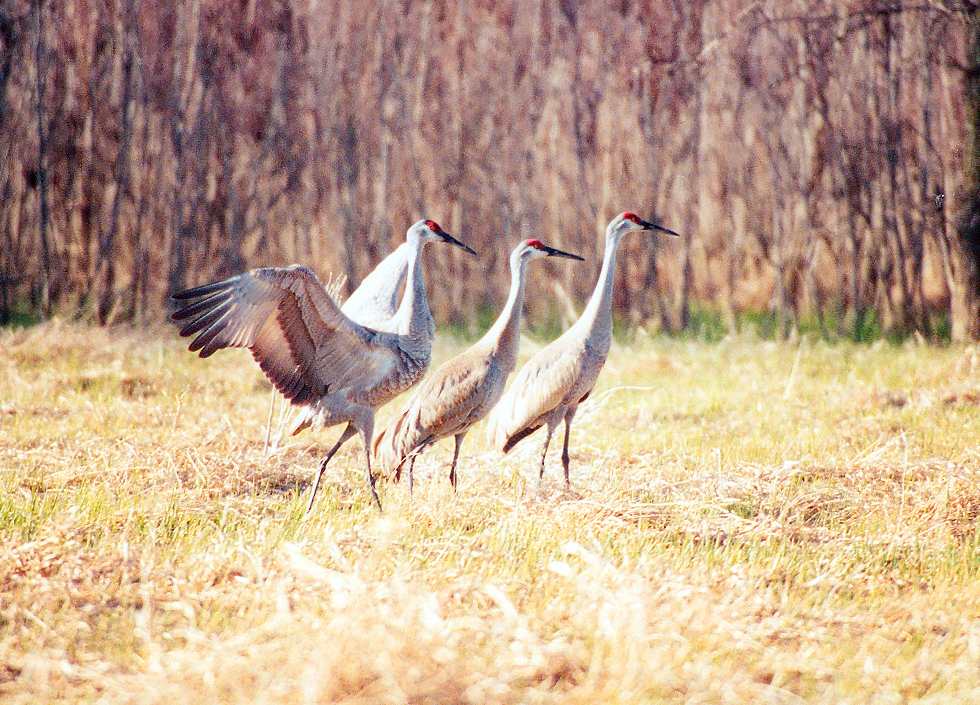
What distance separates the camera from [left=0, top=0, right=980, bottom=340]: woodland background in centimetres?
970

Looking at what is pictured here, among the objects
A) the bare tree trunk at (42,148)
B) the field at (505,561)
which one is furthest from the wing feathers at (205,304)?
the bare tree trunk at (42,148)

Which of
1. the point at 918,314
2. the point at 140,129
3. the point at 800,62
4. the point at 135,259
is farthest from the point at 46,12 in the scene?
the point at 918,314

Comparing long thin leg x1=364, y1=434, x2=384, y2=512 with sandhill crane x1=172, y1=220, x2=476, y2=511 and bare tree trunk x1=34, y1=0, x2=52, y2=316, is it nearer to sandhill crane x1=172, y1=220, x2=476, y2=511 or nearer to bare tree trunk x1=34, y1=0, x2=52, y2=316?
sandhill crane x1=172, y1=220, x2=476, y2=511

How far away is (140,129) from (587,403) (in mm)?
5062

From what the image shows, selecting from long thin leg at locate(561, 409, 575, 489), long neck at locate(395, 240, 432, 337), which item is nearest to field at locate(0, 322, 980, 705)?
long thin leg at locate(561, 409, 575, 489)

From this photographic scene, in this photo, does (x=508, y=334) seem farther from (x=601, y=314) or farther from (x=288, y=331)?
(x=288, y=331)

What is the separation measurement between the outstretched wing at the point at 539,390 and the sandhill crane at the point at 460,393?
0.22 metres

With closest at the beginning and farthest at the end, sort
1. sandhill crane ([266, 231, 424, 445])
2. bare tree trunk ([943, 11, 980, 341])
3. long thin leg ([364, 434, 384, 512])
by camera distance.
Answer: long thin leg ([364, 434, 384, 512])
sandhill crane ([266, 231, 424, 445])
bare tree trunk ([943, 11, 980, 341])

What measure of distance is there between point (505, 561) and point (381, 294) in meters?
2.35

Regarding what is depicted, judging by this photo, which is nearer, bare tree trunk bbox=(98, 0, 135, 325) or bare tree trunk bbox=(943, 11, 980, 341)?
bare tree trunk bbox=(943, 11, 980, 341)

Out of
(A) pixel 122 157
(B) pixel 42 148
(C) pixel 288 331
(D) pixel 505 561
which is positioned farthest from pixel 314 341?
(B) pixel 42 148

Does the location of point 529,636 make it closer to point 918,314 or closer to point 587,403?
point 587,403

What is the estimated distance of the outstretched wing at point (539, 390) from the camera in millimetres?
5316

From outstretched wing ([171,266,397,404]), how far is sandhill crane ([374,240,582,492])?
0.22 metres
